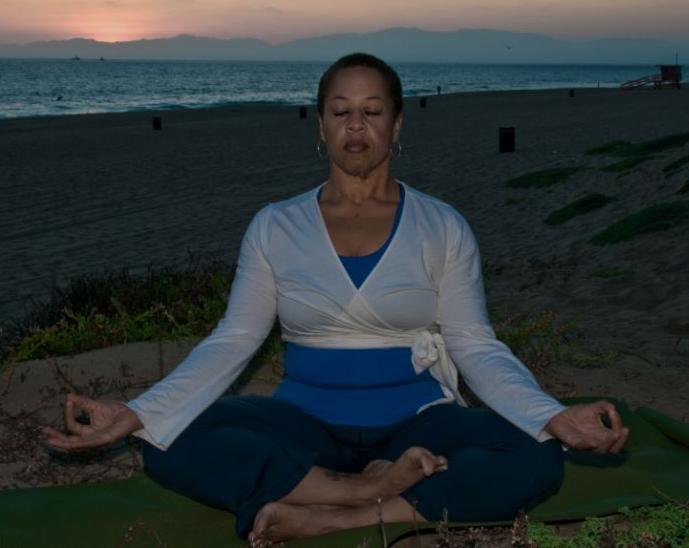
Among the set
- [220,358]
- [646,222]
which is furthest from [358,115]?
[646,222]

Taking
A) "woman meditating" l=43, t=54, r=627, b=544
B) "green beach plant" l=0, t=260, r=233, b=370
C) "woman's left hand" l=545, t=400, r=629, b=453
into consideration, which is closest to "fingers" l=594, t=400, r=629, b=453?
"woman's left hand" l=545, t=400, r=629, b=453

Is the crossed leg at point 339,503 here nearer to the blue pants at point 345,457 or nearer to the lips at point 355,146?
the blue pants at point 345,457

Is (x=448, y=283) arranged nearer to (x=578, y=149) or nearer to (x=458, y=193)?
(x=458, y=193)

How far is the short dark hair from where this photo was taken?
3318 mm

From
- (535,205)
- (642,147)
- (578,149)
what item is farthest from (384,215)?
(578,149)

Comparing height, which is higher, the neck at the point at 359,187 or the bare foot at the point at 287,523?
the neck at the point at 359,187

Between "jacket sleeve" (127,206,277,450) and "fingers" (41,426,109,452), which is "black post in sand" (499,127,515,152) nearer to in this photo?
"jacket sleeve" (127,206,277,450)

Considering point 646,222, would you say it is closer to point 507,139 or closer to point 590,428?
point 590,428

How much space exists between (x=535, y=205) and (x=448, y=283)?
10.1 m

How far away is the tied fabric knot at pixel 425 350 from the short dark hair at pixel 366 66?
0.76 m

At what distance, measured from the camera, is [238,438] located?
3.14 metres

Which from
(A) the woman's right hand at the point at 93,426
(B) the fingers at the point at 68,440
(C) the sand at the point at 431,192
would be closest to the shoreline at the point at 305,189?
(C) the sand at the point at 431,192

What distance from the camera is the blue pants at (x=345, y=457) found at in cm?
310

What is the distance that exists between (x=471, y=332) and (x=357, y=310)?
16.0 inches
